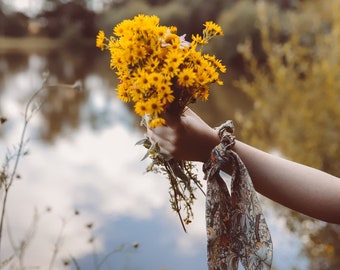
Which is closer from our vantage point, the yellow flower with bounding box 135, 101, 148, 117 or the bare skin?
the yellow flower with bounding box 135, 101, 148, 117

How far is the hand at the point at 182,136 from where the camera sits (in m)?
0.96

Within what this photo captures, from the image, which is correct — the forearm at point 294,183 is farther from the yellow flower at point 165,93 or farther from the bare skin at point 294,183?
the yellow flower at point 165,93

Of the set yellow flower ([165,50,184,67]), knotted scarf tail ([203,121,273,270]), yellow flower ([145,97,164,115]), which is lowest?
knotted scarf tail ([203,121,273,270])

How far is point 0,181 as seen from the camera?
1673mm

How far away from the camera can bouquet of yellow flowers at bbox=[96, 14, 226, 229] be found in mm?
943

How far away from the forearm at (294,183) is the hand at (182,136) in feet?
0.37

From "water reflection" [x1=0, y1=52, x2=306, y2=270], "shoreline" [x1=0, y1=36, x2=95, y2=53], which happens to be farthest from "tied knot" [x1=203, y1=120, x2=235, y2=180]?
"shoreline" [x1=0, y1=36, x2=95, y2=53]

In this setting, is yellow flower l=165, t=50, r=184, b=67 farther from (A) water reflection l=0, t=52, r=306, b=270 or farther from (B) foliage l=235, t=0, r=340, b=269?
(B) foliage l=235, t=0, r=340, b=269

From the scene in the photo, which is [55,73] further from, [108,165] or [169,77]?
[169,77]

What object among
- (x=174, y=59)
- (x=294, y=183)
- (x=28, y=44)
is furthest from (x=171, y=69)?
(x=28, y=44)

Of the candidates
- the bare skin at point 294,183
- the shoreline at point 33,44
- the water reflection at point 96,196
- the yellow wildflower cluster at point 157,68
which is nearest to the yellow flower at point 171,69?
the yellow wildflower cluster at point 157,68

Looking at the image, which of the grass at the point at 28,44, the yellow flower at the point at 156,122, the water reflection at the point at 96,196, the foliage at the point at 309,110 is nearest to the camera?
the yellow flower at the point at 156,122

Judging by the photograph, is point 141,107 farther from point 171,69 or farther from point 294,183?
point 294,183

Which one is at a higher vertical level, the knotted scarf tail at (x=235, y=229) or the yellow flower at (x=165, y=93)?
the yellow flower at (x=165, y=93)
